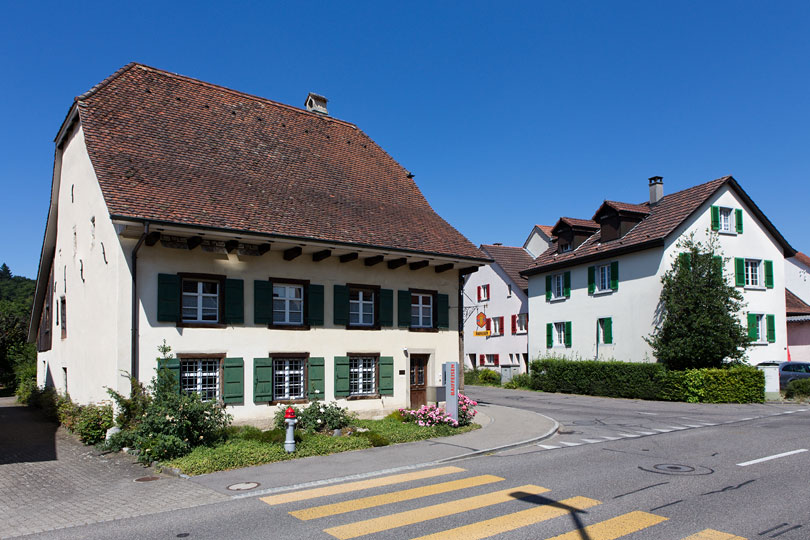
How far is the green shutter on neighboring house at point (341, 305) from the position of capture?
57.2 ft

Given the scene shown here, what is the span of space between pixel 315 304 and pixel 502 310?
27635 millimetres

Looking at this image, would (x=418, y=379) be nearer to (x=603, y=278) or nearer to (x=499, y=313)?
(x=603, y=278)

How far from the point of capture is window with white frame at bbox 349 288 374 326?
18016 millimetres

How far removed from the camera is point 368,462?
12.6m

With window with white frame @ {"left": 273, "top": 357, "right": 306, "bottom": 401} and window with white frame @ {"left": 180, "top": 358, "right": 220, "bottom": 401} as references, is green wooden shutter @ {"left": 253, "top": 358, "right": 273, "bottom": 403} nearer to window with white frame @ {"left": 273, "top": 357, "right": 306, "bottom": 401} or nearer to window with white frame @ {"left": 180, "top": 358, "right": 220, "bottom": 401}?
window with white frame @ {"left": 273, "top": 357, "right": 306, "bottom": 401}

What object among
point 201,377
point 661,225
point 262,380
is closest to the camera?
point 201,377

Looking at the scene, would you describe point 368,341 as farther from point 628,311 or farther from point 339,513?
point 628,311

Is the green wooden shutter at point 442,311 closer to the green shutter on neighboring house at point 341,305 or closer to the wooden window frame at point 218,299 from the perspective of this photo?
the green shutter on neighboring house at point 341,305

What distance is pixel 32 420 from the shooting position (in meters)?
20.4

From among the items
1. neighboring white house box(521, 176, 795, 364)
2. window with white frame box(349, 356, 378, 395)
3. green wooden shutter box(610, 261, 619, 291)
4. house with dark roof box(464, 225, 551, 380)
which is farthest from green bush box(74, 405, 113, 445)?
house with dark roof box(464, 225, 551, 380)

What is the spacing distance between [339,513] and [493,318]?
1431 inches

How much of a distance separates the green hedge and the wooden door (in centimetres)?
1266

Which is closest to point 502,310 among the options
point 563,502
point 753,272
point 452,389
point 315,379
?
point 753,272

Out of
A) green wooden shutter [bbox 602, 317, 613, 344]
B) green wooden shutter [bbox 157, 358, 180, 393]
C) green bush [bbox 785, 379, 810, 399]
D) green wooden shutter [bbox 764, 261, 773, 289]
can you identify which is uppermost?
green wooden shutter [bbox 764, 261, 773, 289]
